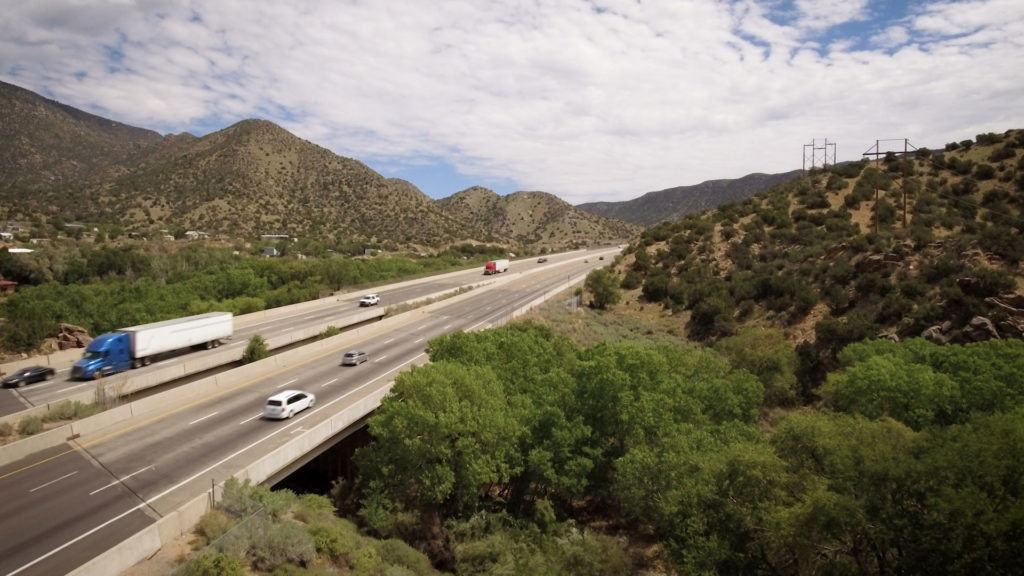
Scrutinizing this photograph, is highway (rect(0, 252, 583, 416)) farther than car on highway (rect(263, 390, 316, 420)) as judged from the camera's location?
Yes

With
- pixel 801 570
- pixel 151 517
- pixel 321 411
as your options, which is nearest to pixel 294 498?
pixel 151 517

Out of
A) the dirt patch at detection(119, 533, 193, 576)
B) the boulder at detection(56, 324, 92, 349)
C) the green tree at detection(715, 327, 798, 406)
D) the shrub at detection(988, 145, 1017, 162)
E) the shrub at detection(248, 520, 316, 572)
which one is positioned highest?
the shrub at detection(988, 145, 1017, 162)

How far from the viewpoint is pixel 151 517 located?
1631 cm

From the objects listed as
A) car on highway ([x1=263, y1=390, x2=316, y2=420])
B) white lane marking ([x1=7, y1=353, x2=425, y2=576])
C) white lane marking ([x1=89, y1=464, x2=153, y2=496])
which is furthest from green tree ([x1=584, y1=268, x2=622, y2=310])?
white lane marking ([x1=89, y1=464, x2=153, y2=496])

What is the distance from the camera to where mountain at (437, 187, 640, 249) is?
17112cm

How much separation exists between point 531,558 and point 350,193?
443 ft

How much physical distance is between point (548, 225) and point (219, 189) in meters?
97.2

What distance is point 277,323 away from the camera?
49.0 metres

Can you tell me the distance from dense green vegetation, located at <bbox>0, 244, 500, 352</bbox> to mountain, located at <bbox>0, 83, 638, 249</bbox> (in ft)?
106

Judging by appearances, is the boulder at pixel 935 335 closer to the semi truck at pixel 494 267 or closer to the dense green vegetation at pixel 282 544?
the dense green vegetation at pixel 282 544

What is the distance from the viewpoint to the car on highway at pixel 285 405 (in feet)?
81.7

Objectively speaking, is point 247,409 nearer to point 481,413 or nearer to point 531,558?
point 481,413

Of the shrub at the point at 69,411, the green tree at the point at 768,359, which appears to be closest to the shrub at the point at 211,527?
the shrub at the point at 69,411

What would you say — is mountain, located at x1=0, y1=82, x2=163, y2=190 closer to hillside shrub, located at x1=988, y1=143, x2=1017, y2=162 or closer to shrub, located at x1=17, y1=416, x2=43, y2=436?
shrub, located at x1=17, y1=416, x2=43, y2=436
